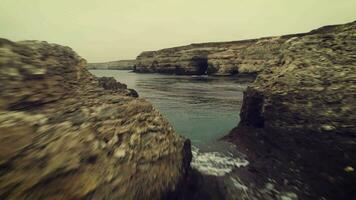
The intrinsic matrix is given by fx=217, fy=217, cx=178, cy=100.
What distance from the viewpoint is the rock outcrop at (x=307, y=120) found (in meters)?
4.08

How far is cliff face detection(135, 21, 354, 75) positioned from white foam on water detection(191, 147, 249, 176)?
40655mm

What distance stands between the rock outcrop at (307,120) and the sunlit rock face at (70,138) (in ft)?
7.32

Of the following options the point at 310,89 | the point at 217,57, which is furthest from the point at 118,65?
the point at 310,89

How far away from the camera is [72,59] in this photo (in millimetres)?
4184

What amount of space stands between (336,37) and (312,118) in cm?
343

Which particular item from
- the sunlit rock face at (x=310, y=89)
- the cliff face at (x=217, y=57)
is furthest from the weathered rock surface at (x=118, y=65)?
the sunlit rock face at (x=310, y=89)

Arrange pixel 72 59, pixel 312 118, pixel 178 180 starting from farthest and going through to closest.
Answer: pixel 312 118, pixel 72 59, pixel 178 180

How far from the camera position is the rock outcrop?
4.08 metres

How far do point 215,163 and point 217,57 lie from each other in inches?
2114

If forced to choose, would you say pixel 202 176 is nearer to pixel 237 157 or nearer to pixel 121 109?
pixel 237 157

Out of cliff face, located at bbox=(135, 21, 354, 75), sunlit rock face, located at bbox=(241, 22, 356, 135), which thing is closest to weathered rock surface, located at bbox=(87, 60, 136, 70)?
cliff face, located at bbox=(135, 21, 354, 75)

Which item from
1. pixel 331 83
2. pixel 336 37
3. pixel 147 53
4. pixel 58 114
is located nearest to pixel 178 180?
pixel 58 114

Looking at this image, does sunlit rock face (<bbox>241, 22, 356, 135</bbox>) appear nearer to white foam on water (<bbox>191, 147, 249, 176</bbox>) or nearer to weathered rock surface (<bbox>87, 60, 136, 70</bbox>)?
white foam on water (<bbox>191, 147, 249, 176</bbox>)

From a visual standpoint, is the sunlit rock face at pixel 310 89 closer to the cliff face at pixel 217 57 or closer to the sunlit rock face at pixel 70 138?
the sunlit rock face at pixel 70 138
